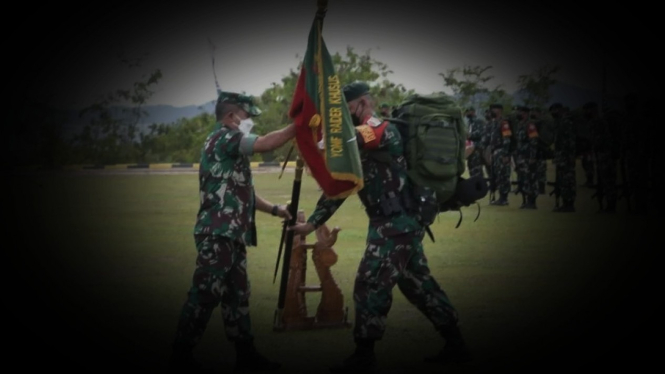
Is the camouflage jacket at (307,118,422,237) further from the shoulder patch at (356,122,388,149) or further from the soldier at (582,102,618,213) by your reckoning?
the soldier at (582,102,618,213)

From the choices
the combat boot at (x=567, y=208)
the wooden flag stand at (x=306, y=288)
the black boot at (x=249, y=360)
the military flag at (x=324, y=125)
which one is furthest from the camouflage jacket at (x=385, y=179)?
the combat boot at (x=567, y=208)

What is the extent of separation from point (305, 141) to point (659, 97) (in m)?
→ 13.4

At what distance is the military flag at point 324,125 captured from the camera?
641 centimetres

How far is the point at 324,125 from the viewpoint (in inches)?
255

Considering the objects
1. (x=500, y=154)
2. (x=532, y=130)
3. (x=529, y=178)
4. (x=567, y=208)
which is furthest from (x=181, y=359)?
(x=500, y=154)

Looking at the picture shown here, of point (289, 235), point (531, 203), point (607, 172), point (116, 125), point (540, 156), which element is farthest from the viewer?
point (116, 125)

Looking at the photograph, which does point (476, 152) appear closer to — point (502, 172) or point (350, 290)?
point (502, 172)

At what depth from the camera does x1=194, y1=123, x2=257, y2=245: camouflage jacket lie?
6.62m

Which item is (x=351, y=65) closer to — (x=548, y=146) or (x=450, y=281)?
(x=548, y=146)

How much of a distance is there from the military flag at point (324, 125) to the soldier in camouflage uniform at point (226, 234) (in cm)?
17

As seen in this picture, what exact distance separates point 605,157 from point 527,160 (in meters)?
2.12

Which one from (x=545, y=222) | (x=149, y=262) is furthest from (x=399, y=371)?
(x=545, y=222)

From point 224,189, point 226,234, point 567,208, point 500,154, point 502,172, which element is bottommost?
point 567,208

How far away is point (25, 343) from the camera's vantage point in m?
8.00
